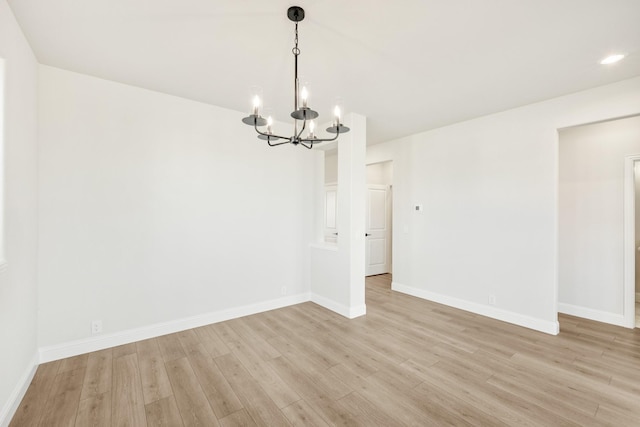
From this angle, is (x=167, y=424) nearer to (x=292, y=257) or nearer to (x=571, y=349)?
(x=292, y=257)

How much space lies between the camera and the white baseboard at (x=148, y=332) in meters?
2.69

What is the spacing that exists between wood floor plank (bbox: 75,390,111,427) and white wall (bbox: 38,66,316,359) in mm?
943

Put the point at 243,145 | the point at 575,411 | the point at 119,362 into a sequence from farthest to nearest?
the point at 243,145
the point at 119,362
the point at 575,411

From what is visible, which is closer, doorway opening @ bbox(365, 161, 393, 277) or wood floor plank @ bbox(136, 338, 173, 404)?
wood floor plank @ bbox(136, 338, 173, 404)

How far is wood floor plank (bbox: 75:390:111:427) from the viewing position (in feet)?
6.22

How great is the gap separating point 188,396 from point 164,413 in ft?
0.66

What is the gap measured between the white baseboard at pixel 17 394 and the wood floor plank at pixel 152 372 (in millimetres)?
766

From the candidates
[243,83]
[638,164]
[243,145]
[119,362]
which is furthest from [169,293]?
[638,164]

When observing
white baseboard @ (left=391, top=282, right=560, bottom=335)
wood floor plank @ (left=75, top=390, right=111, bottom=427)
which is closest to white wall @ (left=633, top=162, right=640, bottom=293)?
white baseboard @ (left=391, top=282, right=560, bottom=335)

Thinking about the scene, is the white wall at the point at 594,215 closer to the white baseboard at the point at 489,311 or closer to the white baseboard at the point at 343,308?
the white baseboard at the point at 489,311

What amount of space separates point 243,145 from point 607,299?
5.24m

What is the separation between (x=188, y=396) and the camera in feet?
7.13

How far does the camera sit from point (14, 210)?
2.05m

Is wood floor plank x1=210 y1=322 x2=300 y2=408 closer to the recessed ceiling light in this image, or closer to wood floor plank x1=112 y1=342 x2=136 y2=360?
wood floor plank x1=112 y1=342 x2=136 y2=360
